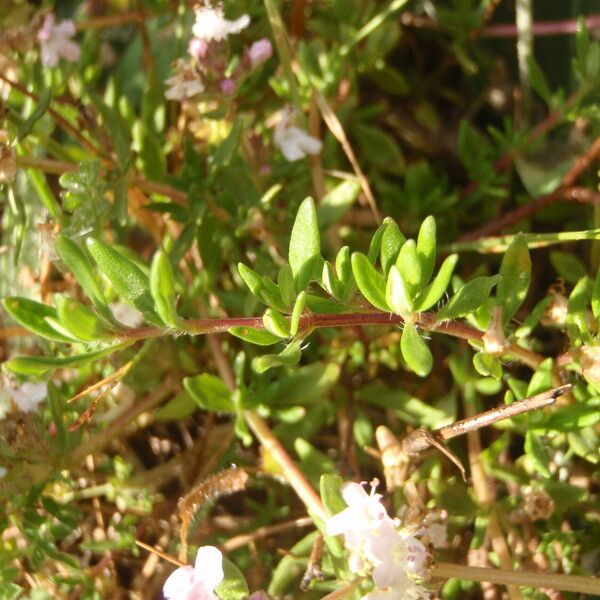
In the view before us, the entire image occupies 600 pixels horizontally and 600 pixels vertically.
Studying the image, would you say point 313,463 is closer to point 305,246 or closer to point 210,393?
point 210,393

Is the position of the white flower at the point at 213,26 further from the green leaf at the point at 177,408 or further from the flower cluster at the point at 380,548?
the flower cluster at the point at 380,548

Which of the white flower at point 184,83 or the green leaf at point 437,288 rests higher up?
the white flower at point 184,83

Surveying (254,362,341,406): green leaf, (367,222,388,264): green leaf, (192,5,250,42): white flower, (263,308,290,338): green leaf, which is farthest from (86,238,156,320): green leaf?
(192,5,250,42): white flower

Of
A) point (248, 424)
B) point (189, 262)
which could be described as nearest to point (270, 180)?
point (189, 262)

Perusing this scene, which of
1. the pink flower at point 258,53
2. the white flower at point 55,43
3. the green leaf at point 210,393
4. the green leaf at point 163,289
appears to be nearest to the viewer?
the green leaf at point 163,289

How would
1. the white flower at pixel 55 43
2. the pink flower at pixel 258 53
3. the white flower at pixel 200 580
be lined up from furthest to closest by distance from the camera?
the white flower at pixel 55 43, the pink flower at pixel 258 53, the white flower at pixel 200 580

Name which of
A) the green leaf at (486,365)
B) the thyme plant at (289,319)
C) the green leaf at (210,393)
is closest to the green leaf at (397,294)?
the thyme plant at (289,319)

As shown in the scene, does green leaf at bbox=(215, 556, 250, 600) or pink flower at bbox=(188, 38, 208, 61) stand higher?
pink flower at bbox=(188, 38, 208, 61)

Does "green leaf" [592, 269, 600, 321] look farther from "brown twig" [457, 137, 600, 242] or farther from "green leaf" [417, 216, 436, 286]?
"brown twig" [457, 137, 600, 242]
